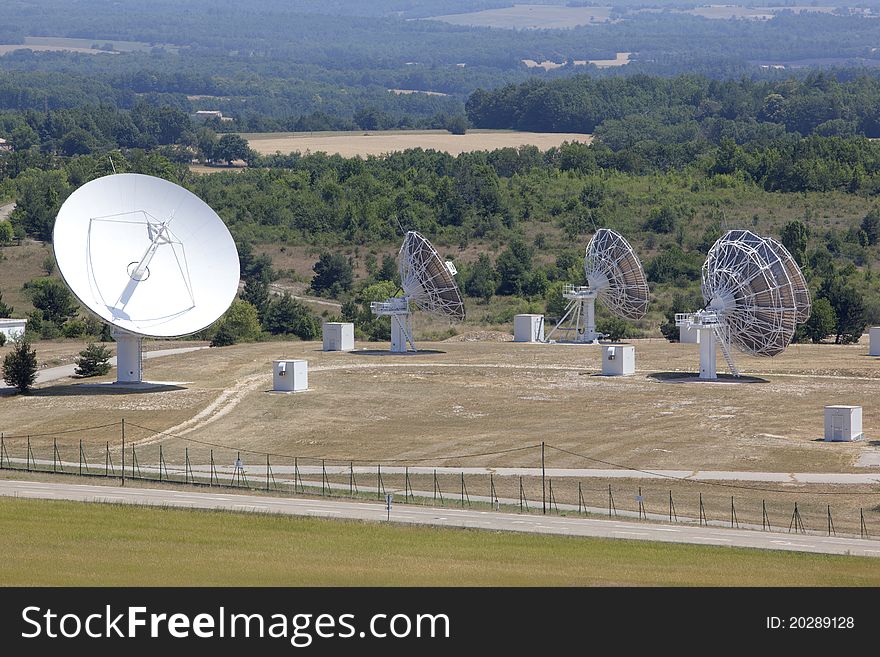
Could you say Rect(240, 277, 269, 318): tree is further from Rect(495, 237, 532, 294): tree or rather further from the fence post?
the fence post

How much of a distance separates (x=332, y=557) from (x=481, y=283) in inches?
4888

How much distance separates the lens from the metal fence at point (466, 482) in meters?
81.2

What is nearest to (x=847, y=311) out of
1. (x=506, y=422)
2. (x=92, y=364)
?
(x=506, y=422)

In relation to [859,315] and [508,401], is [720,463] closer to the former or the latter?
[508,401]

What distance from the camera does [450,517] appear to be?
78938 mm

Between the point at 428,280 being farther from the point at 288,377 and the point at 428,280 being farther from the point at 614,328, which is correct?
the point at 614,328

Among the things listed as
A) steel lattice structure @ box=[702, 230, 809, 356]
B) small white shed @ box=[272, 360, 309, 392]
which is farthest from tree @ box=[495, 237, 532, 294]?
small white shed @ box=[272, 360, 309, 392]

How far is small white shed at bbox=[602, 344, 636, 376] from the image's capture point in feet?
409

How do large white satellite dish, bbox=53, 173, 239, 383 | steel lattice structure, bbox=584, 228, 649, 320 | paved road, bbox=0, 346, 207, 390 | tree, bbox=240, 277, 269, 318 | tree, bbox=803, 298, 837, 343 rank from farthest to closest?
tree, bbox=240, 277, 269, 318, tree, bbox=803, 298, 837, 343, steel lattice structure, bbox=584, 228, 649, 320, paved road, bbox=0, 346, 207, 390, large white satellite dish, bbox=53, 173, 239, 383

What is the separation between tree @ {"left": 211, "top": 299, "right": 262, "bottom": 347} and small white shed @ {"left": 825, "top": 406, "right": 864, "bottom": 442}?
67429 millimetres

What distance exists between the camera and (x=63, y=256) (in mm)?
112250

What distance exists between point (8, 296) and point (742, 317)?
95461 millimetres

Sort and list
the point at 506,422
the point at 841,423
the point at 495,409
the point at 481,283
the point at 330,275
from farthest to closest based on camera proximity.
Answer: the point at 330,275, the point at 481,283, the point at 495,409, the point at 506,422, the point at 841,423
